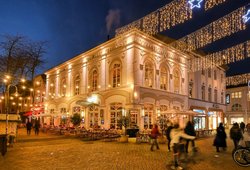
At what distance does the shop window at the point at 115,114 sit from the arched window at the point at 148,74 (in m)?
3.51

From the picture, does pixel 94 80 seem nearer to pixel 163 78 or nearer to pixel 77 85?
pixel 77 85

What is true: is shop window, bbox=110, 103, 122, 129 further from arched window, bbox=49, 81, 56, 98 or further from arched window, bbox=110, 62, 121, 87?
arched window, bbox=49, 81, 56, 98

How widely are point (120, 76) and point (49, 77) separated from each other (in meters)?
18.3

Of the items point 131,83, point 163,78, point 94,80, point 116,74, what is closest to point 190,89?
point 163,78

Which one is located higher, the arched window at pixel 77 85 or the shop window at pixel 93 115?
the arched window at pixel 77 85

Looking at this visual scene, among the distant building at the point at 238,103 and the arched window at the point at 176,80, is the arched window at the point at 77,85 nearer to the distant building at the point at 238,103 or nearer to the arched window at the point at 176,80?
the arched window at the point at 176,80

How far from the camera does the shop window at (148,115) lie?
25094 millimetres

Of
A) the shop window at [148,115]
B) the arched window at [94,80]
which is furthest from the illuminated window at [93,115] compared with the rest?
the shop window at [148,115]

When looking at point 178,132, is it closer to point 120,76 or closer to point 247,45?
point 247,45

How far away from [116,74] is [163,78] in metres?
5.31

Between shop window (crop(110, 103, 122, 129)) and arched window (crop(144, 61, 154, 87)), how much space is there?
3508 mm

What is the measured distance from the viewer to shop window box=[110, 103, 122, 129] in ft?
83.5

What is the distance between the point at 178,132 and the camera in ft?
30.9

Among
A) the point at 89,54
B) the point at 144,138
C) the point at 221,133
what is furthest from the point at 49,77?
the point at 221,133
